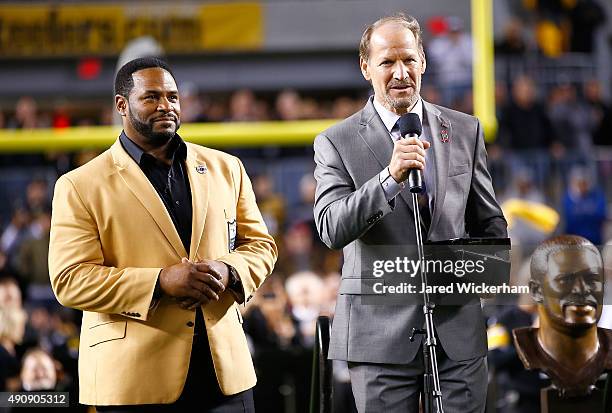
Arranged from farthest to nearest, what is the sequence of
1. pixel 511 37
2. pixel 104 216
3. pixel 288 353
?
1. pixel 511 37
2. pixel 288 353
3. pixel 104 216

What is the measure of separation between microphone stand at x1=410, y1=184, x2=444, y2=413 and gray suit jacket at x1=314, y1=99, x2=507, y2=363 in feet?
0.22

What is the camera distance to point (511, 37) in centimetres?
1337

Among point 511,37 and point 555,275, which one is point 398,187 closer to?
point 555,275

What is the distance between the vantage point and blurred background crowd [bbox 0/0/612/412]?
5.88 meters

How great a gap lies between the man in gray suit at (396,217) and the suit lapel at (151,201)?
0.44 m

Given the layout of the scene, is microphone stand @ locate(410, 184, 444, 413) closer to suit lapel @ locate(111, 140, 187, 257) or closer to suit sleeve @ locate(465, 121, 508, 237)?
suit sleeve @ locate(465, 121, 508, 237)

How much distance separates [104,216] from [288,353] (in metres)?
3.44

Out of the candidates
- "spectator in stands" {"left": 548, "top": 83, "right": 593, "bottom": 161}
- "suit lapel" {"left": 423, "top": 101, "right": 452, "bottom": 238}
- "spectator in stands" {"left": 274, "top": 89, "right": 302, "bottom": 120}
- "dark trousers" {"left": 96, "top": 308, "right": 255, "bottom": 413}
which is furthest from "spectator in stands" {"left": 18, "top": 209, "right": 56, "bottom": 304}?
"spectator in stands" {"left": 548, "top": 83, "right": 593, "bottom": 161}

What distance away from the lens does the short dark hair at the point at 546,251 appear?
369cm

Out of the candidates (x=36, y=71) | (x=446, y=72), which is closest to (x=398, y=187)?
(x=446, y=72)

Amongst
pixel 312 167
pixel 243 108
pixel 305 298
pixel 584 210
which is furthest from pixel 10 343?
pixel 584 210

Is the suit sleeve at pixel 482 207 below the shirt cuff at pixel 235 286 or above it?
above

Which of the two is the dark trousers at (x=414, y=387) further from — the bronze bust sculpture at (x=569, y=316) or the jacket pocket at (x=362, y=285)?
the bronze bust sculpture at (x=569, y=316)

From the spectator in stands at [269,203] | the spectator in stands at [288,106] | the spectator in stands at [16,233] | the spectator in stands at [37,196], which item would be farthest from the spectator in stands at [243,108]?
the spectator in stands at [16,233]
